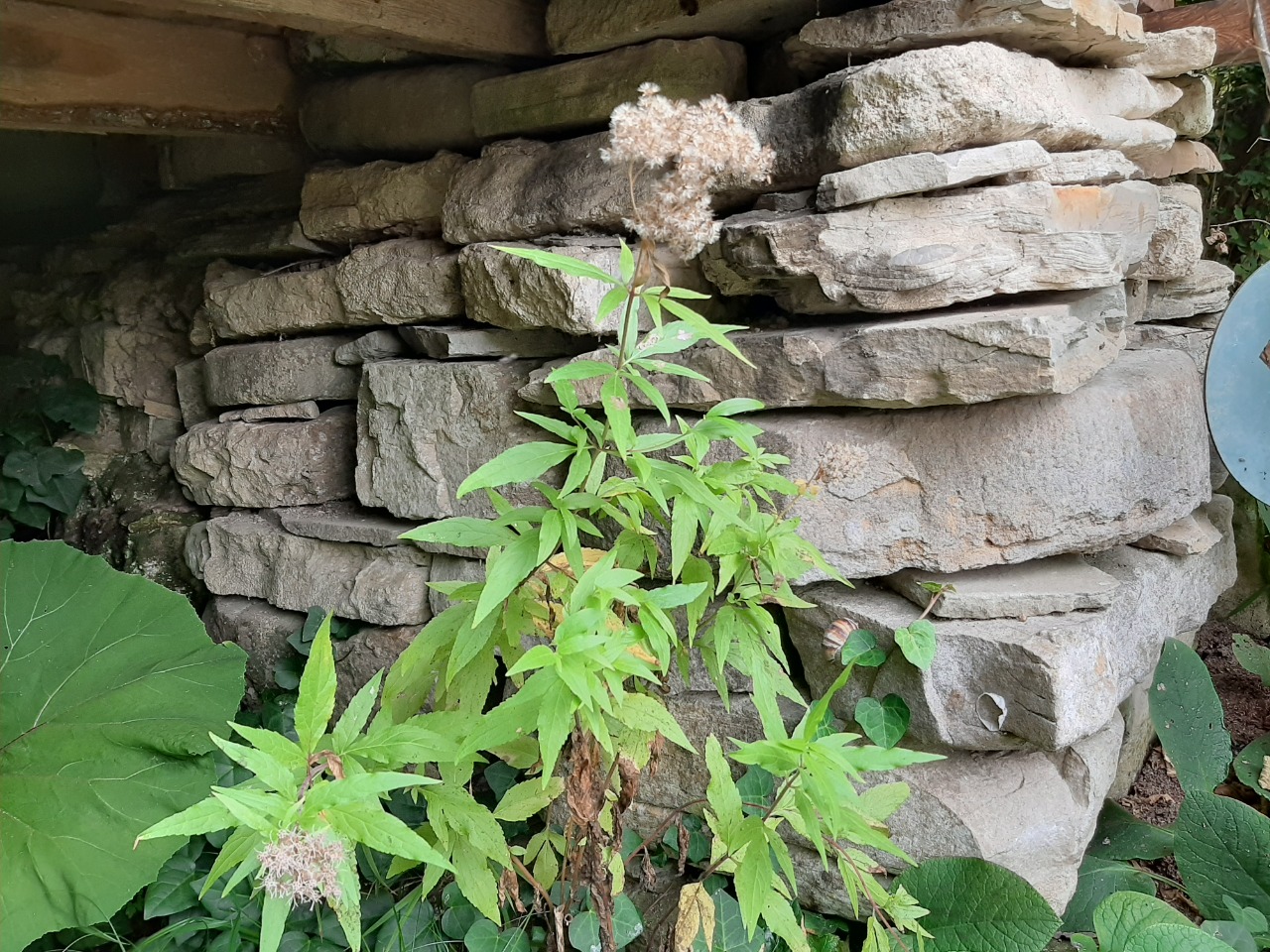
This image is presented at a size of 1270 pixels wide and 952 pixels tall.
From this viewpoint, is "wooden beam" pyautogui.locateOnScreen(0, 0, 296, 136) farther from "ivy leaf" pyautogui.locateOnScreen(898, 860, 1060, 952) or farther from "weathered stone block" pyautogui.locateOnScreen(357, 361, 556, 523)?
"ivy leaf" pyautogui.locateOnScreen(898, 860, 1060, 952)

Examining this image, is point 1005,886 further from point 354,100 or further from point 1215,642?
point 354,100

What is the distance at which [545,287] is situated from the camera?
207 centimetres

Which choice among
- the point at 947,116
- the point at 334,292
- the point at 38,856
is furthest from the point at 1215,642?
the point at 38,856

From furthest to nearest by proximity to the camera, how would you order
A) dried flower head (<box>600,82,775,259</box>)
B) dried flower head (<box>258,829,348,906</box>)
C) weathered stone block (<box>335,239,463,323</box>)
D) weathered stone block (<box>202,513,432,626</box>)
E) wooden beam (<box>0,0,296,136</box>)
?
weathered stone block (<box>202,513,432,626</box>) → weathered stone block (<box>335,239,463,323</box>) → wooden beam (<box>0,0,296,136</box>) → dried flower head (<box>600,82,775,259</box>) → dried flower head (<box>258,829,348,906</box>)

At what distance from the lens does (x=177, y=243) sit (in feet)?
Result: 9.98

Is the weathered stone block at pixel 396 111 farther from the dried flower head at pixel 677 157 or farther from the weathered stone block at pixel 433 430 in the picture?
the dried flower head at pixel 677 157

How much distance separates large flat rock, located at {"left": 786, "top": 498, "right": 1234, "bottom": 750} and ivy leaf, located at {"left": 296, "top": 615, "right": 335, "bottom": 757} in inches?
49.9

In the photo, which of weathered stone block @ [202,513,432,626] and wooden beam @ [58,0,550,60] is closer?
wooden beam @ [58,0,550,60]

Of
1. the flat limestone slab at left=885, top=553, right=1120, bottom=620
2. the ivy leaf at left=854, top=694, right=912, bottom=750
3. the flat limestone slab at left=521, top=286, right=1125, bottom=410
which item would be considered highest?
the flat limestone slab at left=521, top=286, right=1125, bottom=410

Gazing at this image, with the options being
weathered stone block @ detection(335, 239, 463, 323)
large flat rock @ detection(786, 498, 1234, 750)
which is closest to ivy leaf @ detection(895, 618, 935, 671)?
large flat rock @ detection(786, 498, 1234, 750)

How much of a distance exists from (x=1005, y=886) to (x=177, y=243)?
9.64 ft

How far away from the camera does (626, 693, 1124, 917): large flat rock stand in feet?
6.63

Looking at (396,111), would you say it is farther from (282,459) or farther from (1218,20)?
(1218,20)

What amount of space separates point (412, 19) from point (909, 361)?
4.45 feet
